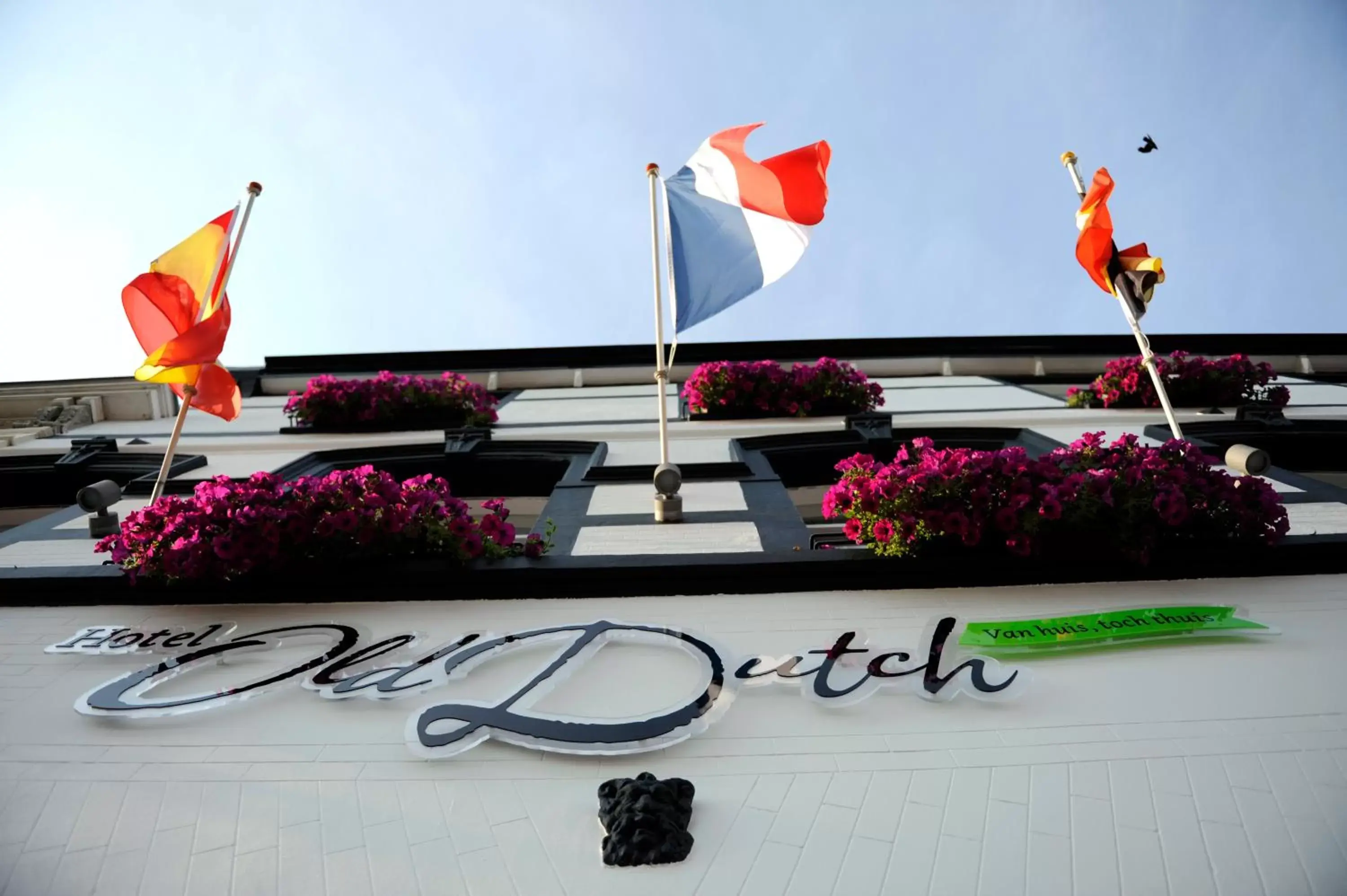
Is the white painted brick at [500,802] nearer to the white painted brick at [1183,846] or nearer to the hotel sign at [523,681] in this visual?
the hotel sign at [523,681]

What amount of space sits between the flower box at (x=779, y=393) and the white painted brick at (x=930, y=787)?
10591mm

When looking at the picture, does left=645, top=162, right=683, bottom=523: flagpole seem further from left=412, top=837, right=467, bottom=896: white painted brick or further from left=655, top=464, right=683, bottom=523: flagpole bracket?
left=412, top=837, right=467, bottom=896: white painted brick

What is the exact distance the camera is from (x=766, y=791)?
436cm

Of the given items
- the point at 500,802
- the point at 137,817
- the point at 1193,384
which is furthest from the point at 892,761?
the point at 1193,384

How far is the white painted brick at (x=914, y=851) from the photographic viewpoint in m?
3.74

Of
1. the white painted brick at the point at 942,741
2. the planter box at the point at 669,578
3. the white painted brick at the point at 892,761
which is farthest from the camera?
the planter box at the point at 669,578

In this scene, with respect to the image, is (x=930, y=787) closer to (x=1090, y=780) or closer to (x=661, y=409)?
(x=1090, y=780)

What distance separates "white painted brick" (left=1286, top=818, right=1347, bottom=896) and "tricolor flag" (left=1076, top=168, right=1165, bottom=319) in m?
6.06

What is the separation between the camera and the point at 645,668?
221 inches

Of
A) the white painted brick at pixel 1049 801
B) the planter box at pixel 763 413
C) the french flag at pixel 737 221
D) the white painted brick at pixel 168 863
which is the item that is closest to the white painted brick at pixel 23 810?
the white painted brick at pixel 168 863

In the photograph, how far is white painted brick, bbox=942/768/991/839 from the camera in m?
4.04

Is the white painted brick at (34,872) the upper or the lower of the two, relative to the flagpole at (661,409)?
lower

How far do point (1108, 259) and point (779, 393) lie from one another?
261 inches

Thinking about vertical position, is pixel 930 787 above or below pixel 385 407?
below
